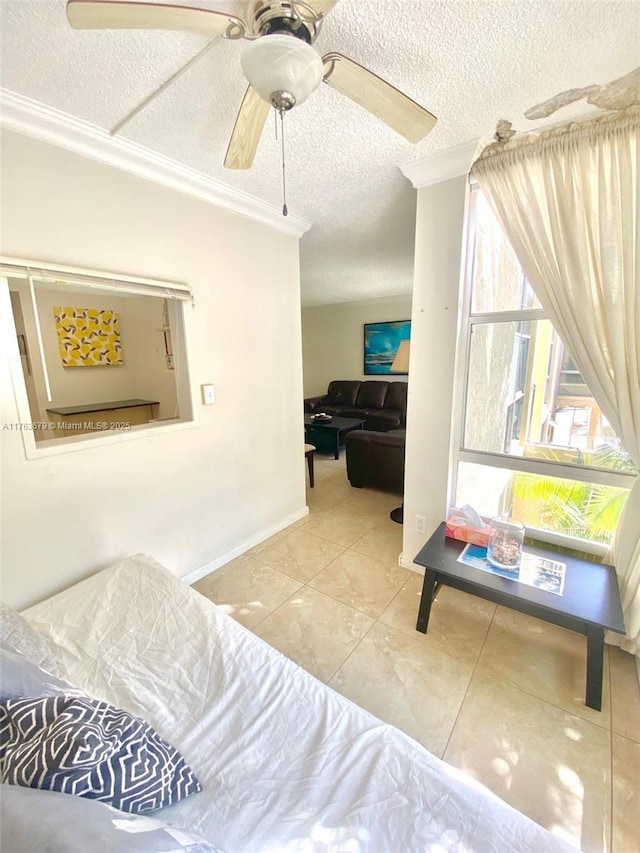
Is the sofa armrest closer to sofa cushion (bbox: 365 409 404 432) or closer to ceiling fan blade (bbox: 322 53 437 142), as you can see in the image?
sofa cushion (bbox: 365 409 404 432)

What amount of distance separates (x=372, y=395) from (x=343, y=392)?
58cm

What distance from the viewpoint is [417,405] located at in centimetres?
214

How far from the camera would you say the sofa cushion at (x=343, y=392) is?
6.12 metres

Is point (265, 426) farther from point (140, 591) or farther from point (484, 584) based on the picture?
point (484, 584)

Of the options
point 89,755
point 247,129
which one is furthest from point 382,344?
point 89,755

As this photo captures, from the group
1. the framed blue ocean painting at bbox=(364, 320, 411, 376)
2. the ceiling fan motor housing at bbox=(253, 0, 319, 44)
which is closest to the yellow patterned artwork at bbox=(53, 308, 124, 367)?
the ceiling fan motor housing at bbox=(253, 0, 319, 44)

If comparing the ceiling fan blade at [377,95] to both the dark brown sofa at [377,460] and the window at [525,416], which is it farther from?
the dark brown sofa at [377,460]

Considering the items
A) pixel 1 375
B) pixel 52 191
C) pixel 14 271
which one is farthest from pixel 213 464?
pixel 52 191

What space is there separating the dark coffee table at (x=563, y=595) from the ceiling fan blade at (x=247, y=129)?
195 centimetres

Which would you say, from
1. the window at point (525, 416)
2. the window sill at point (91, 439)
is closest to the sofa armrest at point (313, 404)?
the window sill at point (91, 439)

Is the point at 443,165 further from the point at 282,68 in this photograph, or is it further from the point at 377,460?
the point at 377,460

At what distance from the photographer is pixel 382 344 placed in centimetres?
611

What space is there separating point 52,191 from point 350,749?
2302 mm

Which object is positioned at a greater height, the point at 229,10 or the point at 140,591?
the point at 229,10
